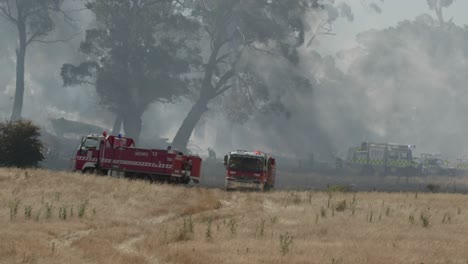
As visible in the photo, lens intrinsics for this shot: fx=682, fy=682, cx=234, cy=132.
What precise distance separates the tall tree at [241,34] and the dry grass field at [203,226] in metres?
43.5

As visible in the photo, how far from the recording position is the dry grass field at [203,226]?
44.1 ft

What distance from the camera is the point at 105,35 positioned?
6825 cm

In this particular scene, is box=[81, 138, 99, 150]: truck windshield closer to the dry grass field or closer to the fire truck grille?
the dry grass field

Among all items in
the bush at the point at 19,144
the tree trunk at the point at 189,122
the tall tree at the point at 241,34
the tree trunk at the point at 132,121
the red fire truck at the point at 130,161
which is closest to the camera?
the red fire truck at the point at 130,161

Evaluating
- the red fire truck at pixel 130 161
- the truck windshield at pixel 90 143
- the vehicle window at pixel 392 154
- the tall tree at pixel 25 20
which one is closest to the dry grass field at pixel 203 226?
the red fire truck at pixel 130 161

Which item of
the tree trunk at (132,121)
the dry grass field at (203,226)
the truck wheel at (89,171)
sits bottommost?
the dry grass field at (203,226)

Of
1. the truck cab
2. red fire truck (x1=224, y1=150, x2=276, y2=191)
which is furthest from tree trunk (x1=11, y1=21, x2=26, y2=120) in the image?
red fire truck (x1=224, y1=150, x2=276, y2=191)

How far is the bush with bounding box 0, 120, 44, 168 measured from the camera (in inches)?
1345

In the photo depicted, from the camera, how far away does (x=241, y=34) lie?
70.8 m

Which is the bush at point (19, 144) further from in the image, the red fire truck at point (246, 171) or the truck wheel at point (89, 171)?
the red fire truck at point (246, 171)

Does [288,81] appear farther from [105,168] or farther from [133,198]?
[133,198]

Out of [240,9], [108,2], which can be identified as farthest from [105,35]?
[240,9]

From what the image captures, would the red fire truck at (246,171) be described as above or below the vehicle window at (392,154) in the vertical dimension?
below

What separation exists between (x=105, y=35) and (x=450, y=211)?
50.7 metres
